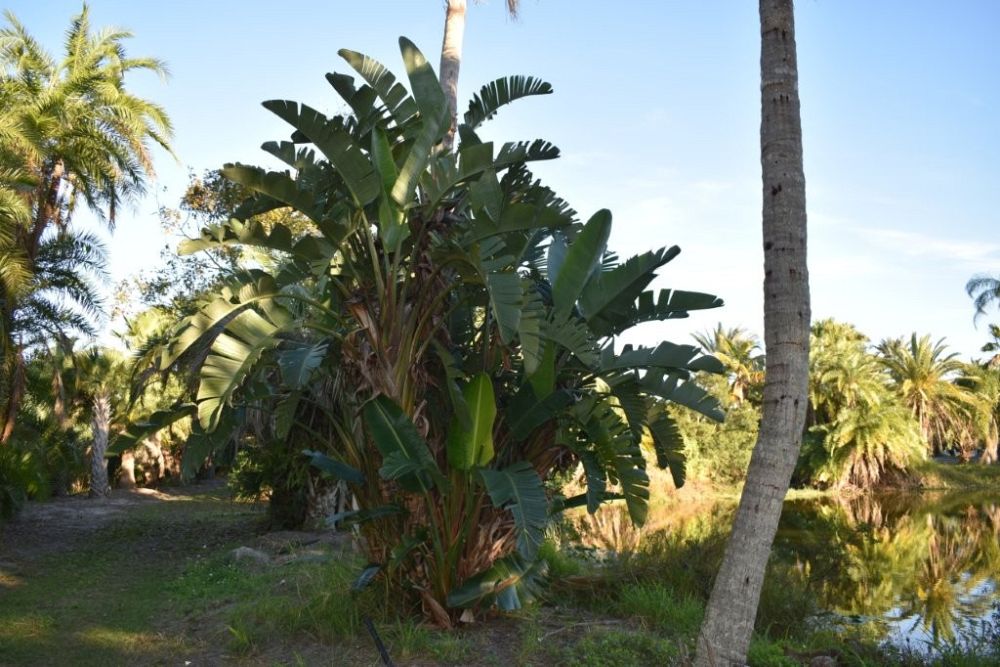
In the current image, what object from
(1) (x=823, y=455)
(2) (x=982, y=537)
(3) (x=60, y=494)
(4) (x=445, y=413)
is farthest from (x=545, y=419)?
(1) (x=823, y=455)

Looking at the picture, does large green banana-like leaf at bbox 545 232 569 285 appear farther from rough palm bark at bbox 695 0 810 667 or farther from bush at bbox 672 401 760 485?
bush at bbox 672 401 760 485

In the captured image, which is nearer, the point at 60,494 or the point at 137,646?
the point at 137,646

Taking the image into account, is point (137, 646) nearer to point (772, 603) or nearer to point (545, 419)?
point (545, 419)

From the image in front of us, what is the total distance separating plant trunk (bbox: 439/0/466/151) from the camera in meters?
13.3

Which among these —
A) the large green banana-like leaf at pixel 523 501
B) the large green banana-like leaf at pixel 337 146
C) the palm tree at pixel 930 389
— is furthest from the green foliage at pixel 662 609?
the palm tree at pixel 930 389

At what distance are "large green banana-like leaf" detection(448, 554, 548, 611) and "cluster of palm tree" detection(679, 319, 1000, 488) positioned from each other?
25078 millimetres

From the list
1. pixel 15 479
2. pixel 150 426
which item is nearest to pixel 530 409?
pixel 150 426

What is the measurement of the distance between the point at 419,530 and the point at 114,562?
8.62m

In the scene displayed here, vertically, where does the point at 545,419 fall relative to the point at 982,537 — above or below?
above

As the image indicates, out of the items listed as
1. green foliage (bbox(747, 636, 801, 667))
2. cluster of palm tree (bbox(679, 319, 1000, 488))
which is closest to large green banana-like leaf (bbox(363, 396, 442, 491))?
green foliage (bbox(747, 636, 801, 667))

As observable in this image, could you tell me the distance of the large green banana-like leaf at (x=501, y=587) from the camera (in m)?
7.40

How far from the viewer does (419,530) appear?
7.77 m

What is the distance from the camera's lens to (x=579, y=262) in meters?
7.75

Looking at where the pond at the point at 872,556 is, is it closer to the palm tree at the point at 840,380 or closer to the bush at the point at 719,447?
the bush at the point at 719,447
